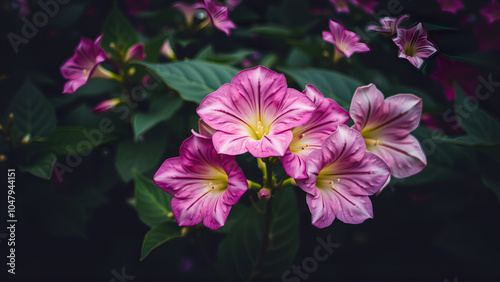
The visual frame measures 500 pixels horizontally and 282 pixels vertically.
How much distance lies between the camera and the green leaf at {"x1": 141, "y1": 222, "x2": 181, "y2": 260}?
816 mm

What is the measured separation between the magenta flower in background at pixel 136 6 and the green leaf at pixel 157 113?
2.26ft

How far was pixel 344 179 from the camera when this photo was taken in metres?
0.72

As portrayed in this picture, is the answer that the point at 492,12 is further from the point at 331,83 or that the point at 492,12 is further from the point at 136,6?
the point at 136,6

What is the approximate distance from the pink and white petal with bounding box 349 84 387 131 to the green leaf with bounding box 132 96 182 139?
60 centimetres

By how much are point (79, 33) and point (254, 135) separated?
1.18 meters

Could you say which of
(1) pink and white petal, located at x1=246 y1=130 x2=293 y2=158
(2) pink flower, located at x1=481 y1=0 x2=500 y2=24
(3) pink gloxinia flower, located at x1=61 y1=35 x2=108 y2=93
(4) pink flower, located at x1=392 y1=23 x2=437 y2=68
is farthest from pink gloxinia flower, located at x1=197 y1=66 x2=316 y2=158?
(2) pink flower, located at x1=481 y1=0 x2=500 y2=24

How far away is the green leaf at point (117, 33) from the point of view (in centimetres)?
124

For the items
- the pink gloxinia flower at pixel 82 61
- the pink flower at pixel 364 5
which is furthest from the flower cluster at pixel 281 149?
the pink flower at pixel 364 5

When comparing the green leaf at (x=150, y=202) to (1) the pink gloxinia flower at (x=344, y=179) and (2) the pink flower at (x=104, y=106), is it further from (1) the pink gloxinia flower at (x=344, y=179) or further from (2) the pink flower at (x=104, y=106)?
(1) the pink gloxinia flower at (x=344, y=179)

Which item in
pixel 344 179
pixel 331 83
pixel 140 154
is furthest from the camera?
pixel 140 154

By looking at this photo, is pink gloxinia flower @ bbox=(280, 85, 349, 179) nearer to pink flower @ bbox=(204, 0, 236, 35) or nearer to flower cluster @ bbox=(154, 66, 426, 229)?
flower cluster @ bbox=(154, 66, 426, 229)

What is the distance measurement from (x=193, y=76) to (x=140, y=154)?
375 millimetres

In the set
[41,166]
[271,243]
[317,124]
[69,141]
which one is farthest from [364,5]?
[41,166]

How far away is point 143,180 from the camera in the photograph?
1023 mm
